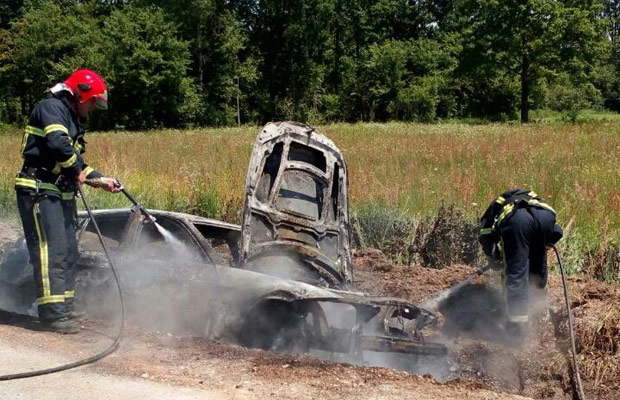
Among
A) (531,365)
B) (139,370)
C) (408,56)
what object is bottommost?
(531,365)

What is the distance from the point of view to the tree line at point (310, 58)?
4362 cm

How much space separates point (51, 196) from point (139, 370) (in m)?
1.77

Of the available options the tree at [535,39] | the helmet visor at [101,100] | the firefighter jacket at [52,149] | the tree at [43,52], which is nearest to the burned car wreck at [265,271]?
the firefighter jacket at [52,149]

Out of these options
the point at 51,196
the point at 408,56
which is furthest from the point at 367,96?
the point at 51,196

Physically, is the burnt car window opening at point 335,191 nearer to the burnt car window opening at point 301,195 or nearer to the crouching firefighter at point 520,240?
the burnt car window opening at point 301,195

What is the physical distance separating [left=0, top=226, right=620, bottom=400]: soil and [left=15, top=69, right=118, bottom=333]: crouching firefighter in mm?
334

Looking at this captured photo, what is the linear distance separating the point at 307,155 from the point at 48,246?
3.02 metres

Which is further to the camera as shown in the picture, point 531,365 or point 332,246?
point 332,246

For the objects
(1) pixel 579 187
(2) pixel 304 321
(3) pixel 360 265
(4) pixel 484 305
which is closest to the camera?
(2) pixel 304 321

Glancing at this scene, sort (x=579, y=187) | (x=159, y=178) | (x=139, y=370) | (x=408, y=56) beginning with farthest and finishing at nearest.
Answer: (x=408, y=56) → (x=159, y=178) → (x=579, y=187) → (x=139, y=370)

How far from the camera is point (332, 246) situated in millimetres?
6859

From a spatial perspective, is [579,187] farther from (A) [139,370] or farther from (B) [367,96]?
(B) [367,96]

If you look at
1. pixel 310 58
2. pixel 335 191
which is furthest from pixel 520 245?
pixel 310 58

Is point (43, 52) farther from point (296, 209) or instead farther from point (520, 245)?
point (520, 245)
